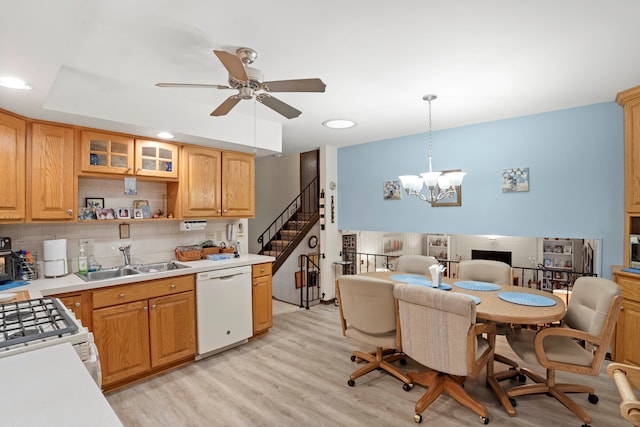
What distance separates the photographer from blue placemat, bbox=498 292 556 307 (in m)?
2.47

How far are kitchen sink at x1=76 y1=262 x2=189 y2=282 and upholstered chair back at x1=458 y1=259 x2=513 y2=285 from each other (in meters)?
3.05

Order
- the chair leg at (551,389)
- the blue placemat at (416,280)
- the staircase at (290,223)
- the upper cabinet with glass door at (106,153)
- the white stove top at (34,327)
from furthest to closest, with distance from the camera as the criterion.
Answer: the staircase at (290,223)
the blue placemat at (416,280)
the upper cabinet with glass door at (106,153)
the chair leg at (551,389)
the white stove top at (34,327)

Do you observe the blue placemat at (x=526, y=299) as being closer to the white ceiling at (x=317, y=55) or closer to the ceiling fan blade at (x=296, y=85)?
the white ceiling at (x=317, y=55)

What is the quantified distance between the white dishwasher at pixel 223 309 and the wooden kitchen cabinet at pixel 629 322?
3.64 meters

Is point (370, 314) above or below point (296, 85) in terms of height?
below

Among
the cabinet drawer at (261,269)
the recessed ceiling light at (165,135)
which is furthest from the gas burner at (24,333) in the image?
the cabinet drawer at (261,269)

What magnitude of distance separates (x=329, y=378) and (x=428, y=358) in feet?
3.33

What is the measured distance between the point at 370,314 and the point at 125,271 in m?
2.46

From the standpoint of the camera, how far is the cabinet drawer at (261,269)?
3.78m

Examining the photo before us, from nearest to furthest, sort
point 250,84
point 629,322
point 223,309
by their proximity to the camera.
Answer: point 250,84 → point 629,322 → point 223,309

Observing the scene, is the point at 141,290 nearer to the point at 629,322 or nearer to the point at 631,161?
the point at 629,322

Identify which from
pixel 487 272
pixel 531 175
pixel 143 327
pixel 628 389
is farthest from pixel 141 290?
pixel 531 175

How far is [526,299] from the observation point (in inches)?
102

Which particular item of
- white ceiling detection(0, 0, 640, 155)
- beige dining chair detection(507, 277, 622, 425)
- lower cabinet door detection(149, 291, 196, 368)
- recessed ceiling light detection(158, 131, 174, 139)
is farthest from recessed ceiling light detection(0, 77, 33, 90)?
beige dining chair detection(507, 277, 622, 425)
